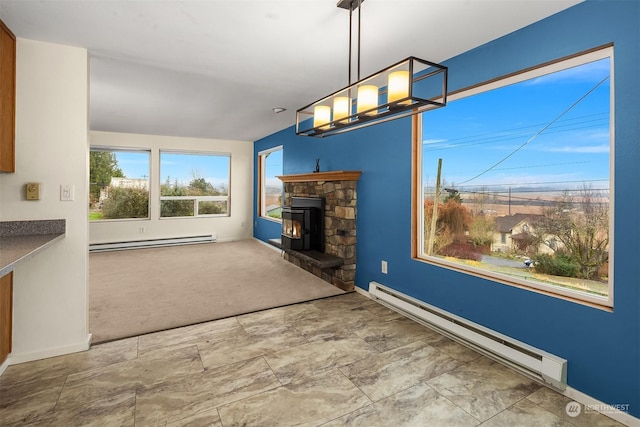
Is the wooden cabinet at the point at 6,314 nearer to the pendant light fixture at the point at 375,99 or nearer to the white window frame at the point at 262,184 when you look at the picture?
the pendant light fixture at the point at 375,99

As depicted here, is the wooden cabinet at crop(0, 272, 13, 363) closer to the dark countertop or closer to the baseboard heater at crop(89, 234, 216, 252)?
the dark countertop

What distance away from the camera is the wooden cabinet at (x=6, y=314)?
2.20 metres

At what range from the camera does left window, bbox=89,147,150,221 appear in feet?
20.9

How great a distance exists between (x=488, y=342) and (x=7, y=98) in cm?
373

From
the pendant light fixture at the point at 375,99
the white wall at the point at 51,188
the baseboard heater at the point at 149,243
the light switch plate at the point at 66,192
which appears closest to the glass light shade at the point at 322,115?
the pendant light fixture at the point at 375,99

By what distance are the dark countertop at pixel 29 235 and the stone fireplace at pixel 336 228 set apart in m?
2.53

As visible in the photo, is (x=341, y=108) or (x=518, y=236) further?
(x=518, y=236)

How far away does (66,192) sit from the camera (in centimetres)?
247

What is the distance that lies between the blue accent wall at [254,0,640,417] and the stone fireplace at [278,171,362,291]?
62 centimetres

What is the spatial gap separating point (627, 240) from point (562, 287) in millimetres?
535

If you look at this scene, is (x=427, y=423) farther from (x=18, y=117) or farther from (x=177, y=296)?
(x=18, y=117)

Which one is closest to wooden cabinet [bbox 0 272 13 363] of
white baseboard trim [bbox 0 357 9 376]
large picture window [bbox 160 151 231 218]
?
white baseboard trim [bbox 0 357 9 376]

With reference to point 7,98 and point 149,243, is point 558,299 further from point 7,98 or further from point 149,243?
point 149,243

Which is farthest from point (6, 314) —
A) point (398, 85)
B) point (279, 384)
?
point (398, 85)
